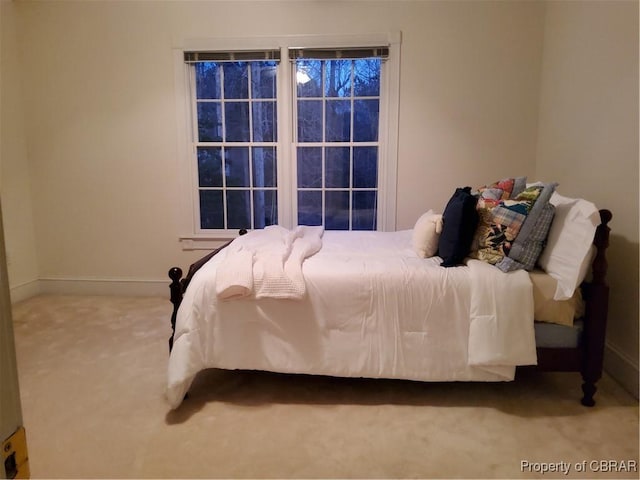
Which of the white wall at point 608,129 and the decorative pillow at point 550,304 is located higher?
the white wall at point 608,129

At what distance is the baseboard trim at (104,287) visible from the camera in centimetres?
395

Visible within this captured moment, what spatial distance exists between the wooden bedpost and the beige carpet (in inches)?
8.5

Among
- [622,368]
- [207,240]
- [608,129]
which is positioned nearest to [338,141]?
[207,240]

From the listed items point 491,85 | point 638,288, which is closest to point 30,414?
point 638,288

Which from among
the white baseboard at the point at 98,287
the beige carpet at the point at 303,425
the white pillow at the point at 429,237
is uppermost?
the white pillow at the point at 429,237

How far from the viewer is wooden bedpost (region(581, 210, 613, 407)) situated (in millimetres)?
1934

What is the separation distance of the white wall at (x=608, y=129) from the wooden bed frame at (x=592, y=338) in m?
0.37

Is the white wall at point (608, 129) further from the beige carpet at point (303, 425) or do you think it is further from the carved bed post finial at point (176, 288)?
the carved bed post finial at point (176, 288)

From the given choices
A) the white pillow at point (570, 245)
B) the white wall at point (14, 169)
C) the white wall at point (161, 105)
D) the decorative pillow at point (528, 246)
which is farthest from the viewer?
the white wall at point (14, 169)

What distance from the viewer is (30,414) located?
1991mm

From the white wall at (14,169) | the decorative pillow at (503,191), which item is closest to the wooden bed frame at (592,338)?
the decorative pillow at (503,191)

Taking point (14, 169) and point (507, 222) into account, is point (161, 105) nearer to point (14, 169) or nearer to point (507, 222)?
point (14, 169)

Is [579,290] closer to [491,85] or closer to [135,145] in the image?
[491,85]

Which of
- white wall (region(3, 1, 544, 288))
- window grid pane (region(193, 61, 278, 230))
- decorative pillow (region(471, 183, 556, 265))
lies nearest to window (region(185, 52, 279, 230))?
window grid pane (region(193, 61, 278, 230))
